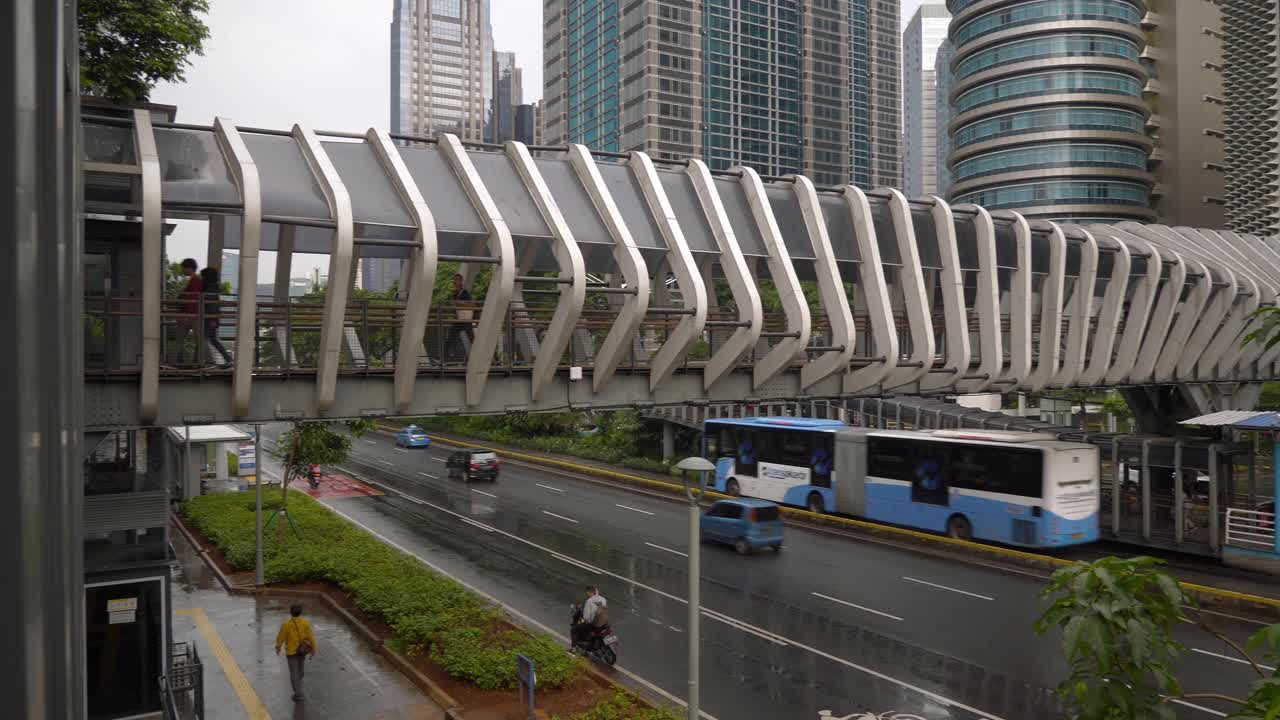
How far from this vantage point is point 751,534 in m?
26.5

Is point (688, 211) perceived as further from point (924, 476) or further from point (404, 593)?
point (924, 476)

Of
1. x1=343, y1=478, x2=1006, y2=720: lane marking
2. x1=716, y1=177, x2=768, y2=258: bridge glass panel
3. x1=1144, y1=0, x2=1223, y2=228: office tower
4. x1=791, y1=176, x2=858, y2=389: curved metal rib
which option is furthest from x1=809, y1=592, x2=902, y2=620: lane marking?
x1=1144, y1=0, x2=1223, y2=228: office tower

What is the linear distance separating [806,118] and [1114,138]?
4350cm

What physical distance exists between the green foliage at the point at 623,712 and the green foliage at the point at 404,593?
1494mm

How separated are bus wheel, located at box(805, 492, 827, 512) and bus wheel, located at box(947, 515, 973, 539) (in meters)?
5.07

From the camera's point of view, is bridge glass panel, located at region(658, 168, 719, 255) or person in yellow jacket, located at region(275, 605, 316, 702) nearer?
person in yellow jacket, located at region(275, 605, 316, 702)

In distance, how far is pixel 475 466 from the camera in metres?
43.3

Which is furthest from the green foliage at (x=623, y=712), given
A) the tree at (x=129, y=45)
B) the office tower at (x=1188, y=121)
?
the office tower at (x=1188, y=121)

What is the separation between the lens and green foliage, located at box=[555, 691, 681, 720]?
13312 millimetres

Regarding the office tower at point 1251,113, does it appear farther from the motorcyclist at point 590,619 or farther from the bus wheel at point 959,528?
the motorcyclist at point 590,619

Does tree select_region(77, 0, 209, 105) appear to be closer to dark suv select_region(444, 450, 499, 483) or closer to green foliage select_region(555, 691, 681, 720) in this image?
green foliage select_region(555, 691, 681, 720)

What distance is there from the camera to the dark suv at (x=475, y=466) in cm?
4328

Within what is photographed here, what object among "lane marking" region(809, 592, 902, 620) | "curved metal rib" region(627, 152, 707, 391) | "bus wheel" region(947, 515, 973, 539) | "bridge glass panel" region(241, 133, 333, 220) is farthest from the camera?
"bus wheel" region(947, 515, 973, 539)

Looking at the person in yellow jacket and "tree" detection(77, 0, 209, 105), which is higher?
"tree" detection(77, 0, 209, 105)
